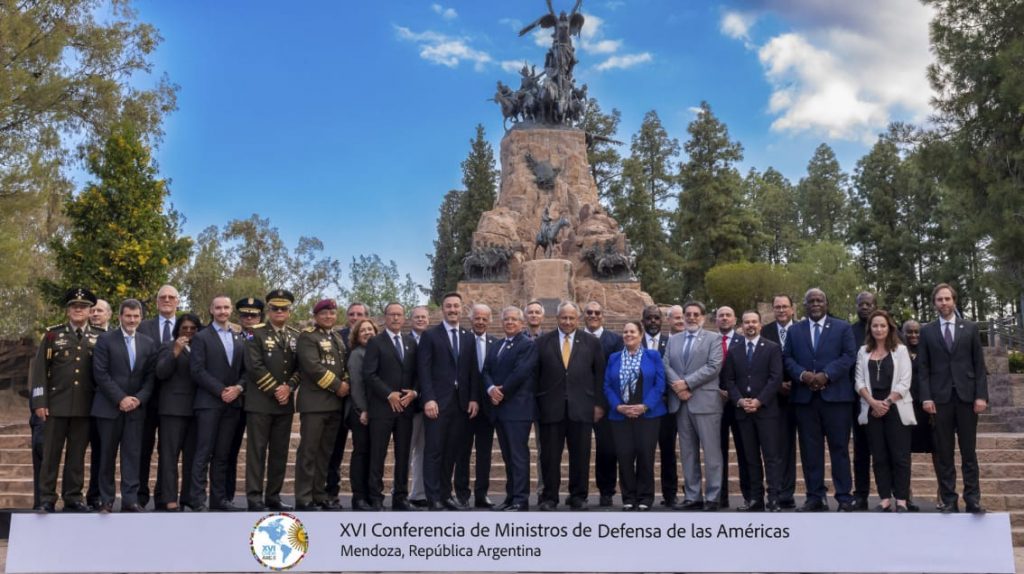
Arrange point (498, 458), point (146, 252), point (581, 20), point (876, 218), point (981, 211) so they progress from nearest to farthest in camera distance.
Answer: point (498, 458) → point (146, 252) → point (981, 211) → point (581, 20) → point (876, 218)

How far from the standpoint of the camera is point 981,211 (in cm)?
2022

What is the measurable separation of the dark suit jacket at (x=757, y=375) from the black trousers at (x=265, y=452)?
3.55 meters

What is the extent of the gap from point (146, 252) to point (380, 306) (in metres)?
21.9

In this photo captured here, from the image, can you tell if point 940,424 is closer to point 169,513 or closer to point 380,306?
point 169,513

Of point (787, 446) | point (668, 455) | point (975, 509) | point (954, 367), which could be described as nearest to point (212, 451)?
point (668, 455)

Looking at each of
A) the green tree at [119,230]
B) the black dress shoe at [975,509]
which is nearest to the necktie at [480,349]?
the black dress shoe at [975,509]

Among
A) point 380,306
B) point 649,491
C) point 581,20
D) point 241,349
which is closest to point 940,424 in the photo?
point 649,491

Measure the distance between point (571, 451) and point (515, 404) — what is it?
63 centimetres

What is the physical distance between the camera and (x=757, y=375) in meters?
7.20

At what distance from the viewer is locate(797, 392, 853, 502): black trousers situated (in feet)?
23.3

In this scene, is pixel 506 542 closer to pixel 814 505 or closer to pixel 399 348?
pixel 399 348

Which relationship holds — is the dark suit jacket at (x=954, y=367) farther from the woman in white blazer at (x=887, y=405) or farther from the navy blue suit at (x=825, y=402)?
the navy blue suit at (x=825, y=402)

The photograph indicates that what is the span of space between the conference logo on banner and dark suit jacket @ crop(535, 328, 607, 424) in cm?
219

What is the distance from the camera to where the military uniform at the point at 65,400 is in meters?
→ 7.03
